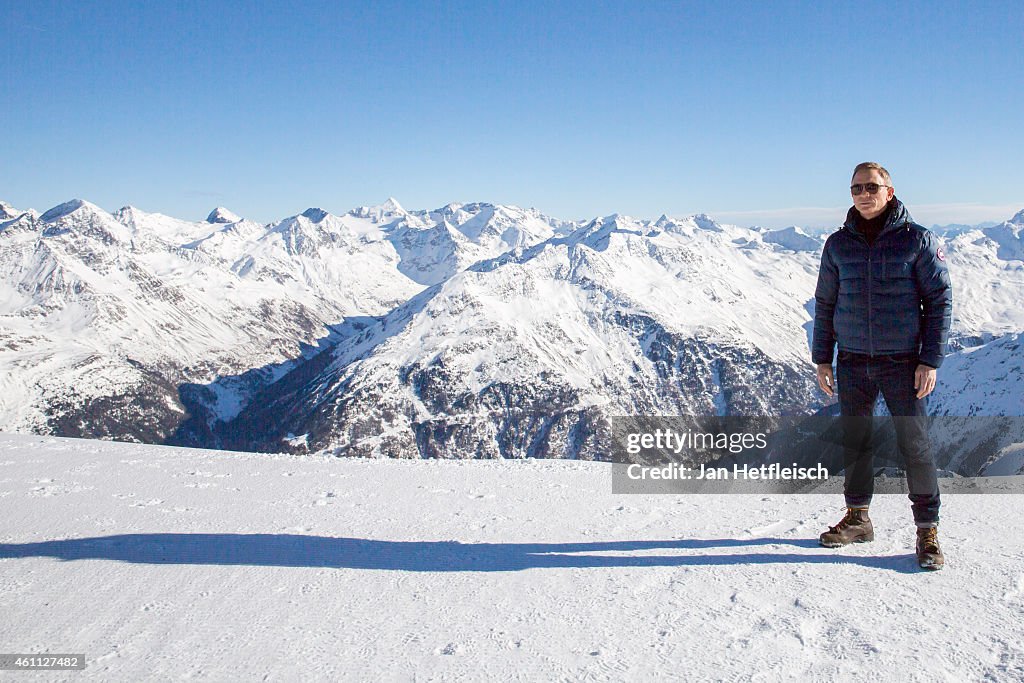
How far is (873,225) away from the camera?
6.76m

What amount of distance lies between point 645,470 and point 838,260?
5.66 metres

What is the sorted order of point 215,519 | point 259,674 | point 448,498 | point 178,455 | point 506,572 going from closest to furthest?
point 259,674 < point 506,572 < point 215,519 < point 448,498 < point 178,455

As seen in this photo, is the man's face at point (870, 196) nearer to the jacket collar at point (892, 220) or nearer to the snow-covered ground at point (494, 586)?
the jacket collar at point (892, 220)

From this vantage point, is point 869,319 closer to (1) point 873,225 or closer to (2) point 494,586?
(1) point 873,225

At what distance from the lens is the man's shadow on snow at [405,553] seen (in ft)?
22.0

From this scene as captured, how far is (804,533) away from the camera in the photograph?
25.0 feet

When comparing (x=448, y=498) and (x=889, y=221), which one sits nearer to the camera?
(x=889, y=221)

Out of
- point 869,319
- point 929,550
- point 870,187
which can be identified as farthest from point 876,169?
point 929,550

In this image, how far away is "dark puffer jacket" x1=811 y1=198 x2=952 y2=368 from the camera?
21.3 feet

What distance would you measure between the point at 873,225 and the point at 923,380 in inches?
71.7

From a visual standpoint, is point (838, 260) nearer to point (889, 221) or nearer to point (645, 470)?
point (889, 221)

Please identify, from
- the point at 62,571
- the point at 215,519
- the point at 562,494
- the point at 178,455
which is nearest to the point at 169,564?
the point at 62,571

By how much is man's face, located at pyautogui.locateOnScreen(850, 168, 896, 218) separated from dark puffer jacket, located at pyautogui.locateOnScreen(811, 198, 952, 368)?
183mm

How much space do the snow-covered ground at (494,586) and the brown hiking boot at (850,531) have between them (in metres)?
0.14
